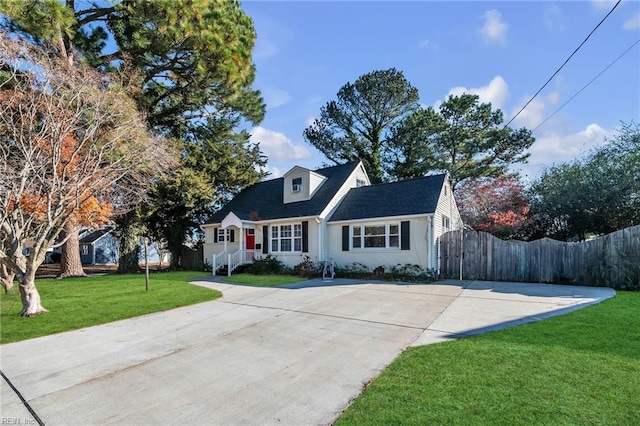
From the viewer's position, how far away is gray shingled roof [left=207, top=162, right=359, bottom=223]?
54.7ft

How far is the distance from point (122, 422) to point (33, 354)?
324 centimetres

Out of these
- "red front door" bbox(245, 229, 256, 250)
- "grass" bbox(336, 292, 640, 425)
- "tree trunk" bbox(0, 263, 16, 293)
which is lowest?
"grass" bbox(336, 292, 640, 425)

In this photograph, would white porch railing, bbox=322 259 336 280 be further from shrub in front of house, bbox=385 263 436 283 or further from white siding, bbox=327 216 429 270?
shrub in front of house, bbox=385 263 436 283

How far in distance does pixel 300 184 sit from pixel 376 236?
17.9 ft

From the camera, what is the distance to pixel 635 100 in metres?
12.4

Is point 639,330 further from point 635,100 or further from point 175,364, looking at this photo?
point 635,100

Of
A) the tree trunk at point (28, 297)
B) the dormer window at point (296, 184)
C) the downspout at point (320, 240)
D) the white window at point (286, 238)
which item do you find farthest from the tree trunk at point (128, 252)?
the tree trunk at point (28, 297)

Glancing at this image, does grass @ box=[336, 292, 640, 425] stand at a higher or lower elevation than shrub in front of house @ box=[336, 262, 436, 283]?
higher

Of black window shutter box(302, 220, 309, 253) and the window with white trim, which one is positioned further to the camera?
black window shutter box(302, 220, 309, 253)

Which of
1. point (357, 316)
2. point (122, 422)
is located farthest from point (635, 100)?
point (122, 422)

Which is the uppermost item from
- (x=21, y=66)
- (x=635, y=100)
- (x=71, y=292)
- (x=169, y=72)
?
(x=169, y=72)

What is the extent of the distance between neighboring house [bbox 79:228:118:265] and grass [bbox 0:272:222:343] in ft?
88.1

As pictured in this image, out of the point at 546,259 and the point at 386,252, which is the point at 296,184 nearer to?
the point at 386,252

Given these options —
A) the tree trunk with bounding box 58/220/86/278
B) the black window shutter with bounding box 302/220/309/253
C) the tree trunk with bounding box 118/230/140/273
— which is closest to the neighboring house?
the tree trunk with bounding box 118/230/140/273
